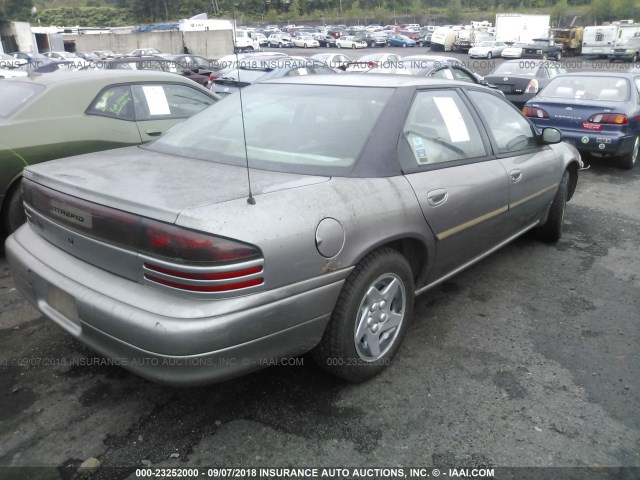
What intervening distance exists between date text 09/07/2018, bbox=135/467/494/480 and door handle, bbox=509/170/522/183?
2.14 meters

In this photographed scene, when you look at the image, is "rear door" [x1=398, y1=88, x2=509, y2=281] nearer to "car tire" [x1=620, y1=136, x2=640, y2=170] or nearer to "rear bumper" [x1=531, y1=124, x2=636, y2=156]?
"rear bumper" [x1=531, y1=124, x2=636, y2=156]

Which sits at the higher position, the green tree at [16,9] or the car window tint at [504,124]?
the green tree at [16,9]

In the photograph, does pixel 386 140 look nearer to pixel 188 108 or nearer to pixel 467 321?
pixel 467 321

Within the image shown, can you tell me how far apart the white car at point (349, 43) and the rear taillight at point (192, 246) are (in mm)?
49869

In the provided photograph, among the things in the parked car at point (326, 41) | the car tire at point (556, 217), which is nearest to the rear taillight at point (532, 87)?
the car tire at point (556, 217)

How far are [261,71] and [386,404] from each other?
1025cm

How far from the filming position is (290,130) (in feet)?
10.0

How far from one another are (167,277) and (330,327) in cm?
81

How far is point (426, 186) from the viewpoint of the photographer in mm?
2945

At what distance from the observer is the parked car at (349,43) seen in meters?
48.8

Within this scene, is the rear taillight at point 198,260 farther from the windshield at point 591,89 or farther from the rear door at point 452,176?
the windshield at point 591,89

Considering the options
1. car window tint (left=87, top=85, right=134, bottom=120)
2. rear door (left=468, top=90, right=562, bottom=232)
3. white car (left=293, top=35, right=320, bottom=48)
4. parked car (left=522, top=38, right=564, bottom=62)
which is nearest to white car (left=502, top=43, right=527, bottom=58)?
parked car (left=522, top=38, right=564, bottom=62)

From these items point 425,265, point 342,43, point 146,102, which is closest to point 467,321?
point 425,265

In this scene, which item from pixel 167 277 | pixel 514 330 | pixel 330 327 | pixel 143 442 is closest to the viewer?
pixel 167 277
